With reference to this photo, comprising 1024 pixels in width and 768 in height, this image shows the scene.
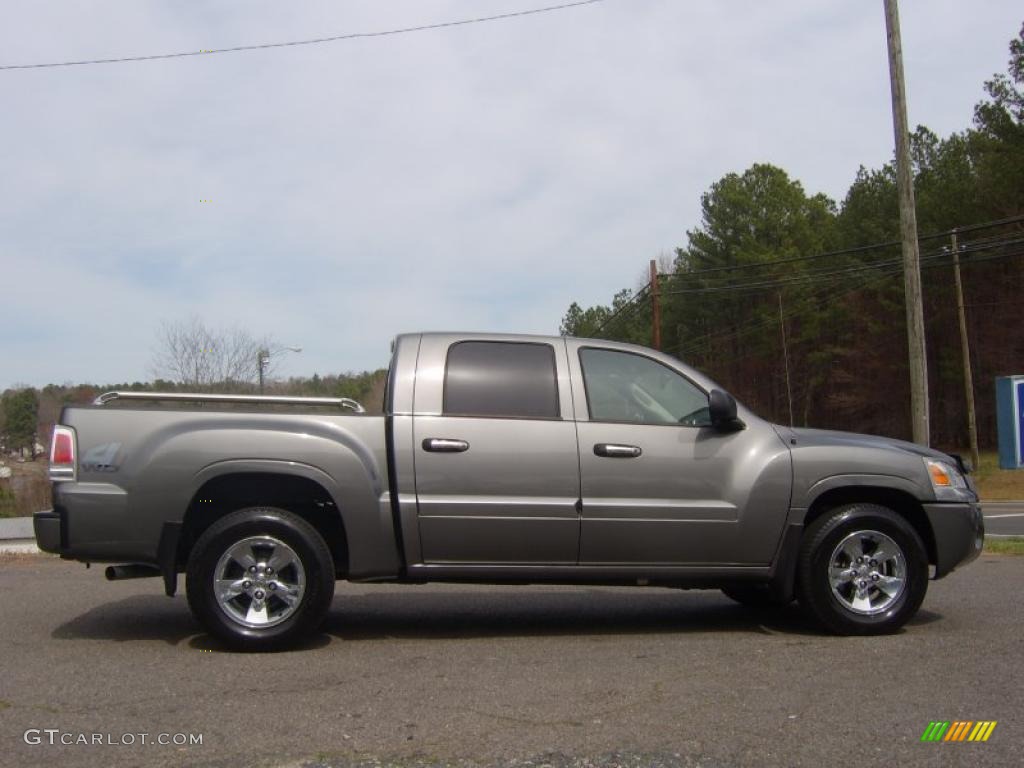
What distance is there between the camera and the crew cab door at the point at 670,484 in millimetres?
6004

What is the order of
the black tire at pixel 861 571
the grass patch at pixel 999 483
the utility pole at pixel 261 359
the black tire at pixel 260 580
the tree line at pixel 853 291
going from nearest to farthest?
the black tire at pixel 260 580 → the black tire at pixel 861 571 → the utility pole at pixel 261 359 → the grass patch at pixel 999 483 → the tree line at pixel 853 291

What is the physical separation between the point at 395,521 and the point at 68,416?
198 centimetres

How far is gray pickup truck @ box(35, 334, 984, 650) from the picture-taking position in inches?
227

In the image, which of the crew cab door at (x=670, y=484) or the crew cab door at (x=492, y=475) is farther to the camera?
the crew cab door at (x=670, y=484)

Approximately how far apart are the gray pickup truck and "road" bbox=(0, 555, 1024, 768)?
42 cm

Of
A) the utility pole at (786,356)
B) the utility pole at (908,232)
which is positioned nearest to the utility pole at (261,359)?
the utility pole at (908,232)

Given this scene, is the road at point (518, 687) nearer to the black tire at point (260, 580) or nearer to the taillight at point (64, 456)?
the black tire at point (260, 580)

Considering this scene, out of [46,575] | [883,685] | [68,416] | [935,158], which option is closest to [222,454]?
[68,416]

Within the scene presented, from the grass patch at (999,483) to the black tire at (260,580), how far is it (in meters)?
26.5

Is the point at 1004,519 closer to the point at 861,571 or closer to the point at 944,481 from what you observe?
the point at 944,481

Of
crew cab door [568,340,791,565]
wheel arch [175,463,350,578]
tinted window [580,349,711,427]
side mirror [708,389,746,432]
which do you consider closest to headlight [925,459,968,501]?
crew cab door [568,340,791,565]

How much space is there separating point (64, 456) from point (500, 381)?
2.58 metres

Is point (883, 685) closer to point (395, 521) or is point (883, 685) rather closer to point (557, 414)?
point (557, 414)

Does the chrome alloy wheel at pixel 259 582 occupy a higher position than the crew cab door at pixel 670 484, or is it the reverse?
the crew cab door at pixel 670 484
